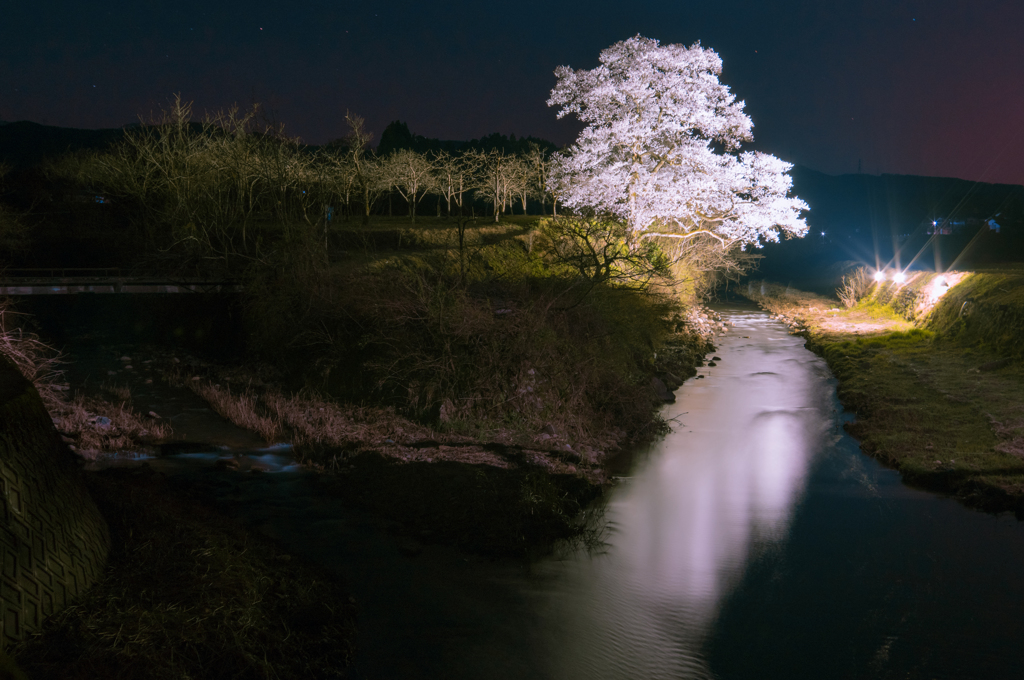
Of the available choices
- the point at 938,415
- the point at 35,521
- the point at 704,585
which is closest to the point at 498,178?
the point at 938,415

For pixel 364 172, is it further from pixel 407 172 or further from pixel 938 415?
pixel 938 415

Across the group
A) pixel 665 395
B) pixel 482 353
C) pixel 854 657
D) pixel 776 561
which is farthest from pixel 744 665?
pixel 665 395

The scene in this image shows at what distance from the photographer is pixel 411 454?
48.1 ft

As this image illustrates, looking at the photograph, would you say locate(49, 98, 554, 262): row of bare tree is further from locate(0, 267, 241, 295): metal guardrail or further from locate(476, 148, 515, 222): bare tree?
locate(476, 148, 515, 222): bare tree

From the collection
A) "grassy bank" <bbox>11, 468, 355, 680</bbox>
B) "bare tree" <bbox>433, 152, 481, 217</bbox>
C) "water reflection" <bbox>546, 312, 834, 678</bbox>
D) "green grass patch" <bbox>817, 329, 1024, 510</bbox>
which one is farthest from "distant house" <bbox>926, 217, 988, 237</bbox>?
"grassy bank" <bbox>11, 468, 355, 680</bbox>

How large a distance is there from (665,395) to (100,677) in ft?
65.8

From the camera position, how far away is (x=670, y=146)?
103ft

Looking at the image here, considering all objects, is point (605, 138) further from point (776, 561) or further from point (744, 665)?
point (744, 665)

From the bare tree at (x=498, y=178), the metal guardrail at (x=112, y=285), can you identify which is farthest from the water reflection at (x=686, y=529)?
the bare tree at (x=498, y=178)

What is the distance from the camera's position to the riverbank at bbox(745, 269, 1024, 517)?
14609mm

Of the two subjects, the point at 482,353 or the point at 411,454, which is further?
the point at 482,353

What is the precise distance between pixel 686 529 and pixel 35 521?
38.0 feet

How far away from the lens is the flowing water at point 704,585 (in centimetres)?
899

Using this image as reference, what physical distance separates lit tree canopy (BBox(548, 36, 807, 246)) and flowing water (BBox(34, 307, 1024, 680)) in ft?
56.9
